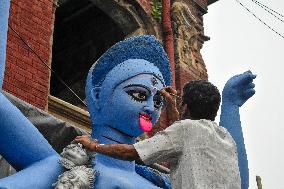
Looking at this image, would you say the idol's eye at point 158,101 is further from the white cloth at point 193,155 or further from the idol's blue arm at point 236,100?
the white cloth at point 193,155

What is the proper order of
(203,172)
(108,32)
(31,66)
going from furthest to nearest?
(108,32), (31,66), (203,172)

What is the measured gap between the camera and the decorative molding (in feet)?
22.1

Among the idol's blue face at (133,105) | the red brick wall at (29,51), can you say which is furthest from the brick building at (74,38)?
the idol's blue face at (133,105)

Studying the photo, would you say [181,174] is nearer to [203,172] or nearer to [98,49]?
[203,172]

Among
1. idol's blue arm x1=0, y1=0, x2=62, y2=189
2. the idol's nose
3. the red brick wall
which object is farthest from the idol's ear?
the red brick wall

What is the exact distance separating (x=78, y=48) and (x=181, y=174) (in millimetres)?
7944

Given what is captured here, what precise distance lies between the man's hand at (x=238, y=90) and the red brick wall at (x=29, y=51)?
8.70ft

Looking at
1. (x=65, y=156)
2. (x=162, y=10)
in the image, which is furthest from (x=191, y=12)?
(x=65, y=156)

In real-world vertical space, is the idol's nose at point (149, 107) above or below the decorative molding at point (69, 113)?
below

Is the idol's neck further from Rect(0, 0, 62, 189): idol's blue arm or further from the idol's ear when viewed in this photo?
Rect(0, 0, 62, 189): idol's blue arm

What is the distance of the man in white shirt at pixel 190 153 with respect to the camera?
3.13 metres

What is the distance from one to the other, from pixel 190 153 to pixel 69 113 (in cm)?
390

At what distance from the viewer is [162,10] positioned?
9070 millimetres

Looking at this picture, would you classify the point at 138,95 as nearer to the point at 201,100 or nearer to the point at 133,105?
the point at 133,105
